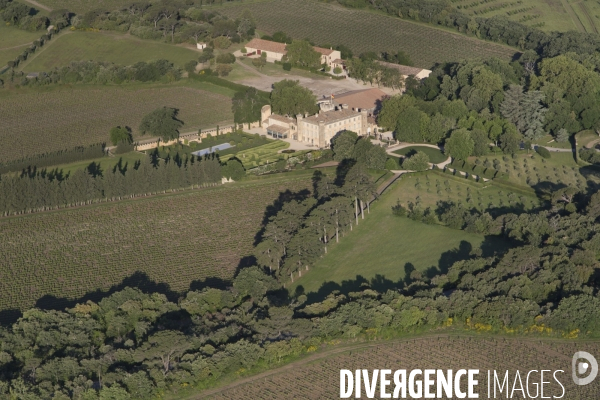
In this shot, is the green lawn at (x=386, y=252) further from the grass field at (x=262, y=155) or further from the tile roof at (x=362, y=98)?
the tile roof at (x=362, y=98)

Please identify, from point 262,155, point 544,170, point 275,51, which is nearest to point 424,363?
point 544,170

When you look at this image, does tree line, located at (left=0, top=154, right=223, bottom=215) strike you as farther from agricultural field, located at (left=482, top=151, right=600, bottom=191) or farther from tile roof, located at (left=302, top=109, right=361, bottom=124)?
agricultural field, located at (left=482, top=151, right=600, bottom=191)

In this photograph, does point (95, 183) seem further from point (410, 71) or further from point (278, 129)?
point (410, 71)

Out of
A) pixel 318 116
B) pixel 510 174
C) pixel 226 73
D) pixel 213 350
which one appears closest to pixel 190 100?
Result: pixel 226 73

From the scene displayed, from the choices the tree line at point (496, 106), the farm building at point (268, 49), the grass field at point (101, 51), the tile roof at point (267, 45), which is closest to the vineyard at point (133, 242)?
the tree line at point (496, 106)

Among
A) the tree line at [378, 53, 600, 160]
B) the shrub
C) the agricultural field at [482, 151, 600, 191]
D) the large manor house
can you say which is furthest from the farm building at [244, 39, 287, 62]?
the shrub

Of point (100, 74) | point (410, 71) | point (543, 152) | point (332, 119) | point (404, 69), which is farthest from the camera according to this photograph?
point (404, 69)
